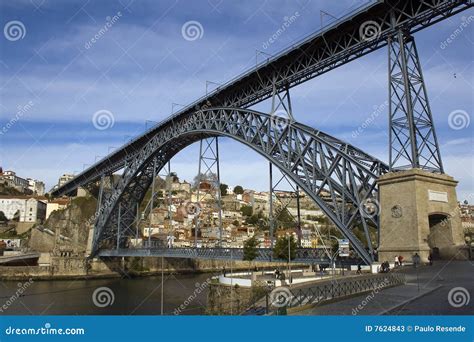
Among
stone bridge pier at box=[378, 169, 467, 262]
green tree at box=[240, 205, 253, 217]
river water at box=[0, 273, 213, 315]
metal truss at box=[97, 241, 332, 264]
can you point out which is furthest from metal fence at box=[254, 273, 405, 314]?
green tree at box=[240, 205, 253, 217]

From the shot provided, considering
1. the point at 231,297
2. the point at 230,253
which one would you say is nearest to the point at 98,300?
the point at 230,253

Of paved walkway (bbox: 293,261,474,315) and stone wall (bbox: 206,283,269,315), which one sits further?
stone wall (bbox: 206,283,269,315)

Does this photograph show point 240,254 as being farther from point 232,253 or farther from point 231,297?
point 231,297

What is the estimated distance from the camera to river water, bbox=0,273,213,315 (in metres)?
26.5

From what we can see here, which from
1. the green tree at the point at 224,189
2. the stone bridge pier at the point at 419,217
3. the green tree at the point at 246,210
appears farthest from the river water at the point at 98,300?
the green tree at the point at 224,189

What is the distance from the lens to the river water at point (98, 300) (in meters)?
26.5

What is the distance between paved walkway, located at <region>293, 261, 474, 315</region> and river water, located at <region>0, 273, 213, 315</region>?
37.4 feet

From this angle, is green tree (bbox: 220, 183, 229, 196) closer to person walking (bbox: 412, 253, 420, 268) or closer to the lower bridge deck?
the lower bridge deck

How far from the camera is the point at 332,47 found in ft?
73.4

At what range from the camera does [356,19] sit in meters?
20.2

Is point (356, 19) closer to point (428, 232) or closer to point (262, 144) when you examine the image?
point (262, 144)

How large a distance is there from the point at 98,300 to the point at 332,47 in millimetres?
25231

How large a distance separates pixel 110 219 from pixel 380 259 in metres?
39.1

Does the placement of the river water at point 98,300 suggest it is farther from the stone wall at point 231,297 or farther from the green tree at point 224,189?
the green tree at point 224,189
